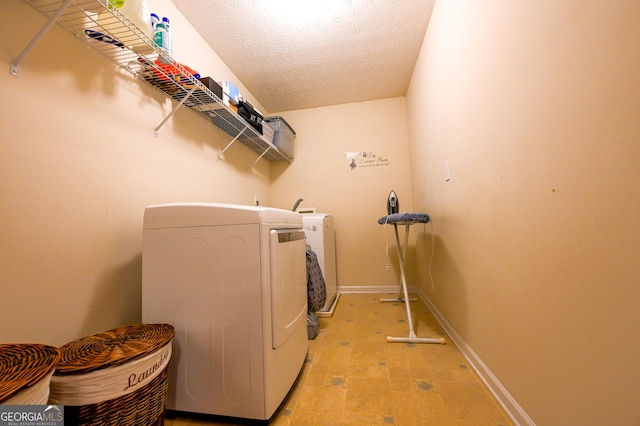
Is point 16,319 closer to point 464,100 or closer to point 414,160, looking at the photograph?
point 464,100

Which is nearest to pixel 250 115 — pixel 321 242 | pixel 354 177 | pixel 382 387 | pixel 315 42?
pixel 315 42

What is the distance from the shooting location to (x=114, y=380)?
66cm

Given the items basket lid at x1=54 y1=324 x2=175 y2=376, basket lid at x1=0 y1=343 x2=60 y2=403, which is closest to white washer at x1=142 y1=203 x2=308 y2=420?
basket lid at x1=54 y1=324 x2=175 y2=376

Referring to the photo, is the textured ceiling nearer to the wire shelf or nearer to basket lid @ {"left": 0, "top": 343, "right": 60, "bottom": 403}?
the wire shelf

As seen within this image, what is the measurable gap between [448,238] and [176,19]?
2.28 meters

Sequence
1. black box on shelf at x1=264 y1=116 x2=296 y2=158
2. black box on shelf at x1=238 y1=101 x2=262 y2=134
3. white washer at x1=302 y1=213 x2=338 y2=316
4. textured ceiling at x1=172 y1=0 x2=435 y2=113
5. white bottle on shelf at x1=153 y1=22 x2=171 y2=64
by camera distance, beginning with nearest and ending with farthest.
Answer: white bottle on shelf at x1=153 y1=22 x2=171 y2=64 → textured ceiling at x1=172 y1=0 x2=435 y2=113 → black box on shelf at x1=238 y1=101 x2=262 y2=134 → white washer at x1=302 y1=213 x2=338 y2=316 → black box on shelf at x1=264 y1=116 x2=296 y2=158

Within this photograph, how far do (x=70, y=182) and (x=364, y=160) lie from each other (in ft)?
8.15

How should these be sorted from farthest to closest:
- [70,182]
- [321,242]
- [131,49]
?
[321,242]
[131,49]
[70,182]

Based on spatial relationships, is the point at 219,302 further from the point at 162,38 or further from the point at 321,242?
the point at 321,242

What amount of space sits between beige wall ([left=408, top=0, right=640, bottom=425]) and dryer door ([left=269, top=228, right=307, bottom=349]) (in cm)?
88

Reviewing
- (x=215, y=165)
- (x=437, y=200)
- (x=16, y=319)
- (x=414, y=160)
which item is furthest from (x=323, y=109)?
(x=16, y=319)

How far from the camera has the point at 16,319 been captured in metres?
0.77
